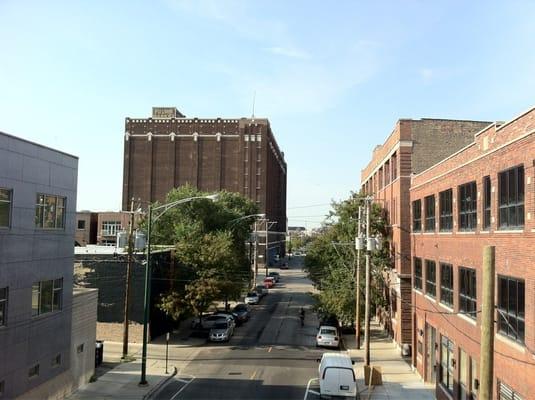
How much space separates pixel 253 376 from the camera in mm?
28766

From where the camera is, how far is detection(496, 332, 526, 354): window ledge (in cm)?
1490

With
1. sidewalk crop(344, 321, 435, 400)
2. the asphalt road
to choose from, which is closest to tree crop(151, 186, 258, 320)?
the asphalt road

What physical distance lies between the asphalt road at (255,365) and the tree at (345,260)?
140 inches

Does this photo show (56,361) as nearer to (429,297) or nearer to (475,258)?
(475,258)

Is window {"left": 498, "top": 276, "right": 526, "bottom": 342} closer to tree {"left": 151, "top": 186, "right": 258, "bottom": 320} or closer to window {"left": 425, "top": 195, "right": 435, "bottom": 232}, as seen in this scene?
window {"left": 425, "top": 195, "right": 435, "bottom": 232}

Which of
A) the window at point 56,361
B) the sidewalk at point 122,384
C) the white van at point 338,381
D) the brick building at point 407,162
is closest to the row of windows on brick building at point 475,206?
the brick building at point 407,162

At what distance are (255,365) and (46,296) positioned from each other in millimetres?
14140

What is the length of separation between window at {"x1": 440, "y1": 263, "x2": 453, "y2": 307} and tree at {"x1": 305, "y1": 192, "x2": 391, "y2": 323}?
1343 cm

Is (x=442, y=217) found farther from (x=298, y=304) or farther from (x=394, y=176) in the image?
(x=298, y=304)

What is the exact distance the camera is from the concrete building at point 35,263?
18438 mm

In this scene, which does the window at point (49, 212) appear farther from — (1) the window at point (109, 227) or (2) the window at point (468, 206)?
→ (1) the window at point (109, 227)

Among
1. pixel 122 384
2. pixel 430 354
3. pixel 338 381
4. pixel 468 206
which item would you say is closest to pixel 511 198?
pixel 468 206

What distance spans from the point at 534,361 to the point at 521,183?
4761 millimetres

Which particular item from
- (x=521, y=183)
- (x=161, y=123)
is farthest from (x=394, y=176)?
(x=161, y=123)
